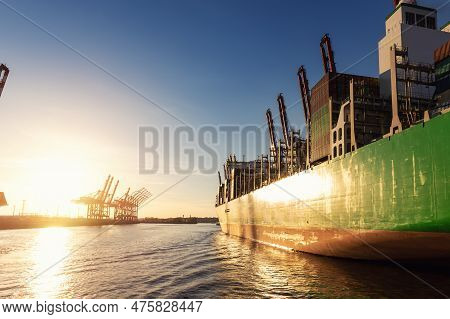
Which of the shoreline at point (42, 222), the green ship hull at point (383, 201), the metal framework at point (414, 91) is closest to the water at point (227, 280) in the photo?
the green ship hull at point (383, 201)

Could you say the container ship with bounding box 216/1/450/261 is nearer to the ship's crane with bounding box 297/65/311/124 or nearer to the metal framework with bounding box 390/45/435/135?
the metal framework with bounding box 390/45/435/135

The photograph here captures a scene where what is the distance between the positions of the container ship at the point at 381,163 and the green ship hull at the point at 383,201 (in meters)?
0.04

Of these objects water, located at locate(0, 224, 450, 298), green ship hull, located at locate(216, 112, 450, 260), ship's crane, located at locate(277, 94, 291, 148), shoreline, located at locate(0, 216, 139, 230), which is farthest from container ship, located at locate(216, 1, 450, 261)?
shoreline, located at locate(0, 216, 139, 230)

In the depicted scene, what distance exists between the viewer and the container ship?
478 inches

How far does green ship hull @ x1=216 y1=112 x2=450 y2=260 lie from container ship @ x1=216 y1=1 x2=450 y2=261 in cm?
4

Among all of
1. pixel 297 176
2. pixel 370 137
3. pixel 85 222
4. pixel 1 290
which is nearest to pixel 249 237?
pixel 297 176

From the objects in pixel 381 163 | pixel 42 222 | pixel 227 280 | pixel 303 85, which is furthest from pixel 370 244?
pixel 42 222

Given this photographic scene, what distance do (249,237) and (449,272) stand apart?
26249mm

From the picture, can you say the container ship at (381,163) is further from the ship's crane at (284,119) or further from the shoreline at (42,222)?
the shoreline at (42,222)

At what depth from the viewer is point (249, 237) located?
124ft

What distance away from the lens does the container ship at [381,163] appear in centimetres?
1213

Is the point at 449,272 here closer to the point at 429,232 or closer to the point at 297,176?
the point at 429,232

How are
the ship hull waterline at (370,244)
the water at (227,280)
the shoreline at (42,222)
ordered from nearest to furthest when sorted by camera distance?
the water at (227,280) < the ship hull waterline at (370,244) < the shoreline at (42,222)

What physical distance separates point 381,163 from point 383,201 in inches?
64.5
